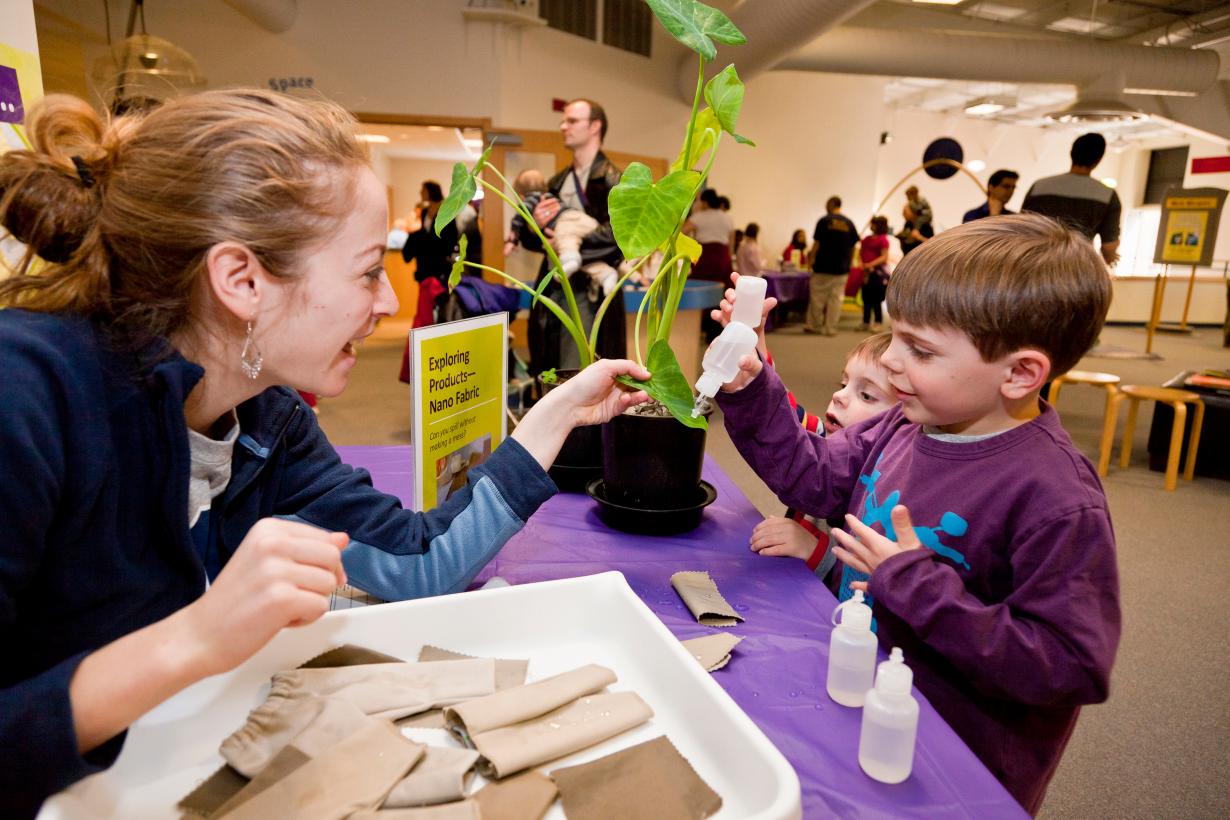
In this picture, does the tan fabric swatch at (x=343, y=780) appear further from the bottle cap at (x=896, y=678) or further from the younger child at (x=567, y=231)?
the younger child at (x=567, y=231)

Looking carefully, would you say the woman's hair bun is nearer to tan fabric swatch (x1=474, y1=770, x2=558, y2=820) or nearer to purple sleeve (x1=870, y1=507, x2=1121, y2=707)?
tan fabric swatch (x1=474, y1=770, x2=558, y2=820)

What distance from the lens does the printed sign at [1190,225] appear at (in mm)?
6992

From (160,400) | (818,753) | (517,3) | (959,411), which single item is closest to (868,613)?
(818,753)

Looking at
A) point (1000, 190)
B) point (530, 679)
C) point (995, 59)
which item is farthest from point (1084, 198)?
point (530, 679)

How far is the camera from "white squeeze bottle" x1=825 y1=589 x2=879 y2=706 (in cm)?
75

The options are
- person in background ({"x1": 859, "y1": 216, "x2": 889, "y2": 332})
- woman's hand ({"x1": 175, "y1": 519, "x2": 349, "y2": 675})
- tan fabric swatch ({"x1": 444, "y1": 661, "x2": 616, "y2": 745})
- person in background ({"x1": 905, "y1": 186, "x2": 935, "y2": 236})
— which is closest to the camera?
woman's hand ({"x1": 175, "y1": 519, "x2": 349, "y2": 675})

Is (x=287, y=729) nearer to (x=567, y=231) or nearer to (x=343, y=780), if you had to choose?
(x=343, y=780)

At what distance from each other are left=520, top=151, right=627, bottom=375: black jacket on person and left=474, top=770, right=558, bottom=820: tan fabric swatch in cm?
255

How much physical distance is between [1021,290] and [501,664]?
2.55 feet

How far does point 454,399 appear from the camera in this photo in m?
1.14

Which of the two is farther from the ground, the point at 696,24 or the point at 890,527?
the point at 696,24

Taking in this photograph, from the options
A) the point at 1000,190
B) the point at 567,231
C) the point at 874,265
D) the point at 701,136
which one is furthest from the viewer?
the point at 874,265

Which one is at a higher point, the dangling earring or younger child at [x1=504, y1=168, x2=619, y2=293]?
younger child at [x1=504, y1=168, x2=619, y2=293]

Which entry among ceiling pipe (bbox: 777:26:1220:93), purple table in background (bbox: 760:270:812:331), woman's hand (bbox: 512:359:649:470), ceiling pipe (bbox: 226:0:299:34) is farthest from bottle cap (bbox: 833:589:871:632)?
purple table in background (bbox: 760:270:812:331)
